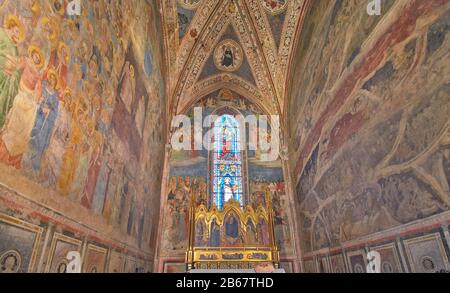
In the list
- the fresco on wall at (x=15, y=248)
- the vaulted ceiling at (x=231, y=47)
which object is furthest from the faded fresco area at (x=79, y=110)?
the vaulted ceiling at (x=231, y=47)

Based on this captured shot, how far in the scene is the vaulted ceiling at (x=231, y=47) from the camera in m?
10.7

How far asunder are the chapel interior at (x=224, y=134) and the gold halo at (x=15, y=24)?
21mm

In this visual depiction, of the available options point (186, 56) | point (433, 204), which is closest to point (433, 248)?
point (433, 204)

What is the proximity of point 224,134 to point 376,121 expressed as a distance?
850 cm

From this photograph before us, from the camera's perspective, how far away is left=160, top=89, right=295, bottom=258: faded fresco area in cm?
1012

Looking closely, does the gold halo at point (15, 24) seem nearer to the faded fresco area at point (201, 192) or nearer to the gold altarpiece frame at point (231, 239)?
the gold altarpiece frame at point (231, 239)

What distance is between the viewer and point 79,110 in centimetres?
405

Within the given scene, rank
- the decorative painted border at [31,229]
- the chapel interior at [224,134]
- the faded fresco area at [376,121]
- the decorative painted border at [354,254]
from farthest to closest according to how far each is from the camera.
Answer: the decorative painted border at [354,254], the faded fresco area at [376,121], the chapel interior at [224,134], the decorative painted border at [31,229]

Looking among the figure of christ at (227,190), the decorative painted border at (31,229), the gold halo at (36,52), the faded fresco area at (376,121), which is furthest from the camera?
the figure of christ at (227,190)

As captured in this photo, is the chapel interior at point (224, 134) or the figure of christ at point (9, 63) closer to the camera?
the figure of christ at point (9, 63)

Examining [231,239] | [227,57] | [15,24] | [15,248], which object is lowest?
[15,248]

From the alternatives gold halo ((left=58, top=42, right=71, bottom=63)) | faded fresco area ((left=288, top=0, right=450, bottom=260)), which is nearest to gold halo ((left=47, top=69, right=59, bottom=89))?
gold halo ((left=58, top=42, right=71, bottom=63))

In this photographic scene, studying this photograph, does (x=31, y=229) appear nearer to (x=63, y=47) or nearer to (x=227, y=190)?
(x=63, y=47)

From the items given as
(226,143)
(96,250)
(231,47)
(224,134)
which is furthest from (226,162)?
(96,250)
